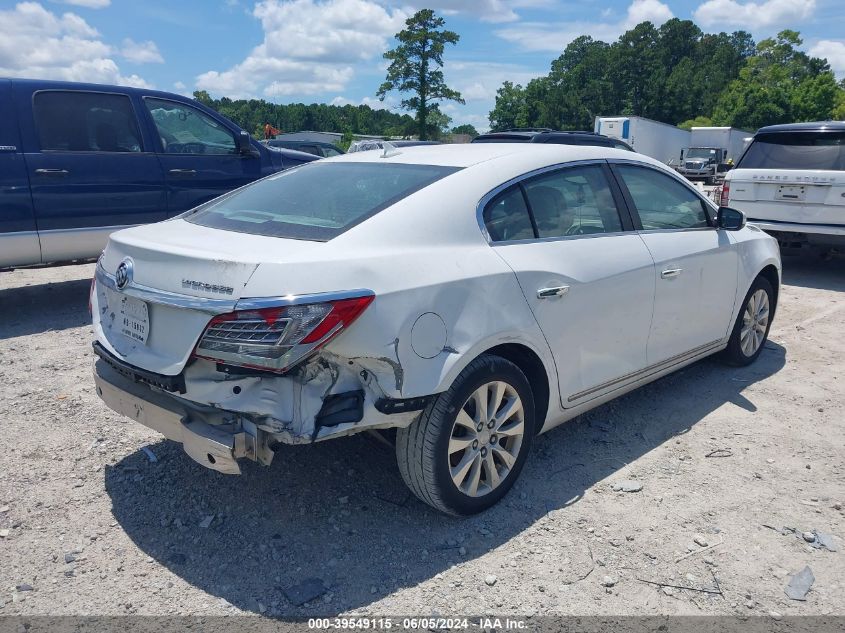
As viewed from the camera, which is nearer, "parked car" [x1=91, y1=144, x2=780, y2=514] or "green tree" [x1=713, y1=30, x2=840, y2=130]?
"parked car" [x1=91, y1=144, x2=780, y2=514]

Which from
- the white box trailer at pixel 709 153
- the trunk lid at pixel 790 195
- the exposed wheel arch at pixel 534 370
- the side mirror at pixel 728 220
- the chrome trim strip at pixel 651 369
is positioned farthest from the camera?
the white box trailer at pixel 709 153

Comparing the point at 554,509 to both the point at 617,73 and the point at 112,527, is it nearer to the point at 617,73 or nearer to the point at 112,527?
the point at 112,527

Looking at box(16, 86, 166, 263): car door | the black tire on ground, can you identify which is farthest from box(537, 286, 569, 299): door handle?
box(16, 86, 166, 263): car door

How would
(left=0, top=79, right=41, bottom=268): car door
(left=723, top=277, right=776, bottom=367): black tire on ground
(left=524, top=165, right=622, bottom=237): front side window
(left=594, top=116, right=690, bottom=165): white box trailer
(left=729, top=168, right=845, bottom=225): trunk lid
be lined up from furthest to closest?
(left=594, top=116, right=690, bottom=165): white box trailer, (left=729, top=168, right=845, bottom=225): trunk lid, (left=0, top=79, right=41, bottom=268): car door, (left=723, top=277, right=776, bottom=367): black tire on ground, (left=524, top=165, right=622, bottom=237): front side window

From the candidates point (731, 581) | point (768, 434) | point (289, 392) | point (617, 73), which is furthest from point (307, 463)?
point (617, 73)

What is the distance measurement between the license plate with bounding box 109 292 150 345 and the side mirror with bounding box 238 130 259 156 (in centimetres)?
472

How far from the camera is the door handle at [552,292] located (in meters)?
3.25

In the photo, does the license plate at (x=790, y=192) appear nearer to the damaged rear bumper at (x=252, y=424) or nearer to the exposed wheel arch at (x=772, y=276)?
the exposed wheel arch at (x=772, y=276)

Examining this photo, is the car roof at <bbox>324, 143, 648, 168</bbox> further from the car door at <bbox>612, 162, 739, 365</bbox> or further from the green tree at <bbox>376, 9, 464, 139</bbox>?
the green tree at <bbox>376, 9, 464, 139</bbox>

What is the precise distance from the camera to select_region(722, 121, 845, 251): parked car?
802cm

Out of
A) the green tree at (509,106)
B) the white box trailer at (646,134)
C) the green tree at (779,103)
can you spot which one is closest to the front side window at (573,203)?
the white box trailer at (646,134)

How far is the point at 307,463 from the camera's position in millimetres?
3689

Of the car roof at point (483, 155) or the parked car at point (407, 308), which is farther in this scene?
the car roof at point (483, 155)

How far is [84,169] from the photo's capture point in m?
6.31
